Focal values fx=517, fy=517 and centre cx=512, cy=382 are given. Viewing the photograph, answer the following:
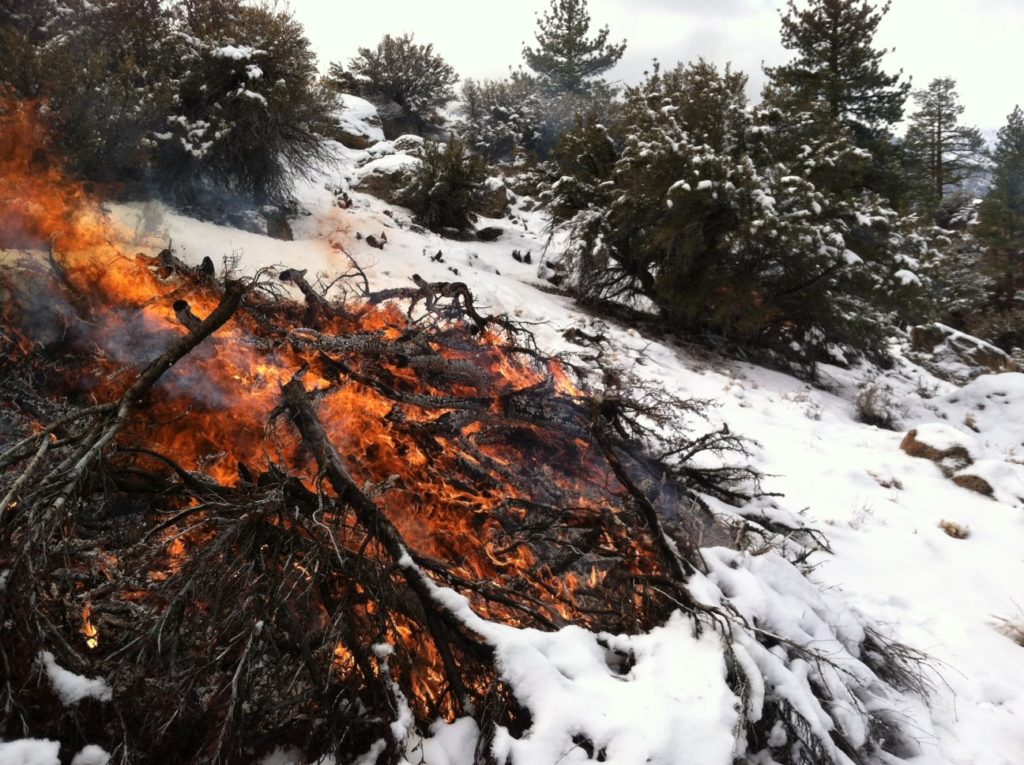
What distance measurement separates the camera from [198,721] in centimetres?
171

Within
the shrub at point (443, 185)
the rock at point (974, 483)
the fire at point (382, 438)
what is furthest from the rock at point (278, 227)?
the rock at point (974, 483)

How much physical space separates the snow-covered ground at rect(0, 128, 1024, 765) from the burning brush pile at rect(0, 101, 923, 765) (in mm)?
23

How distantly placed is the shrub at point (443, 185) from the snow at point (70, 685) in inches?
475

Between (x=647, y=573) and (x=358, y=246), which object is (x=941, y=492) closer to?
(x=647, y=573)

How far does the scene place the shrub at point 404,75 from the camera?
2177 cm

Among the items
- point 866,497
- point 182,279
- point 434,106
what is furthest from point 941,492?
point 434,106

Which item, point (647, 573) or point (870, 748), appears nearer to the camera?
point (870, 748)

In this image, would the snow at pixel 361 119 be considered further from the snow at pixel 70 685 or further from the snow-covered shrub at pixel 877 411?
the snow at pixel 70 685

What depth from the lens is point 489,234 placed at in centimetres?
1409

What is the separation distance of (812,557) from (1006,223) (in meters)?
20.9

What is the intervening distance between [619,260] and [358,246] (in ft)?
19.2

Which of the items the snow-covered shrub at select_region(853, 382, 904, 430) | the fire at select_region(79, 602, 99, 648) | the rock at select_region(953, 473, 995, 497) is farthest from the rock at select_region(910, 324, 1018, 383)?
the fire at select_region(79, 602, 99, 648)

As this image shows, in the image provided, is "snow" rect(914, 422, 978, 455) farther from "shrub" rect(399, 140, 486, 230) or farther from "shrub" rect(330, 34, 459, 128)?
"shrub" rect(330, 34, 459, 128)

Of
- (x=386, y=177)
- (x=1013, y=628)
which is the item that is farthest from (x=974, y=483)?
(x=386, y=177)
